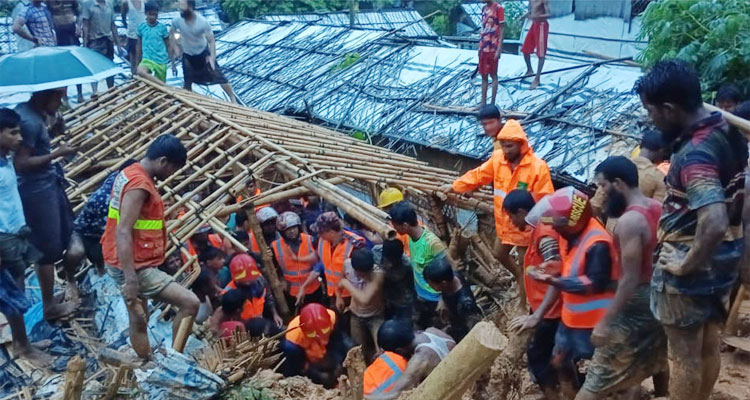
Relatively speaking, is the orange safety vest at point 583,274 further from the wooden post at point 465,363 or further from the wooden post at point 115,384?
the wooden post at point 115,384

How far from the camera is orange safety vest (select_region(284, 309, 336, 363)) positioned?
17.0 ft

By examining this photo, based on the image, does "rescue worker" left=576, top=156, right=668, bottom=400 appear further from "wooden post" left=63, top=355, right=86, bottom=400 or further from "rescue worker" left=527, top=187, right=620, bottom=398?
"wooden post" left=63, top=355, right=86, bottom=400

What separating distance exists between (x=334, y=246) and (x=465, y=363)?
130 inches

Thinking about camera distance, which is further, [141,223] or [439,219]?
[439,219]

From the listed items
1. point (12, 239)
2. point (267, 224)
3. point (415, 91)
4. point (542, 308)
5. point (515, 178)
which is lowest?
point (415, 91)

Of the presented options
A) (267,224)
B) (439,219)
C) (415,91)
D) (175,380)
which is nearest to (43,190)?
(267,224)

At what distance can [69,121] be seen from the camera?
793 cm

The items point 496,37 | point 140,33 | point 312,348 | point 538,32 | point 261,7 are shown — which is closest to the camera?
point 312,348

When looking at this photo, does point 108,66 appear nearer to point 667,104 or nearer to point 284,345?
point 284,345

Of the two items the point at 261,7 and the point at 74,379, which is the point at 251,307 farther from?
the point at 261,7

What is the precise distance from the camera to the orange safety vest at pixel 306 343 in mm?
5195

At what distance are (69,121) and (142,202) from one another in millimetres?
4427

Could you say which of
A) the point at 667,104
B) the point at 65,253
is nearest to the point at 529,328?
the point at 667,104

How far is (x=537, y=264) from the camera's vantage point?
4.07 meters
